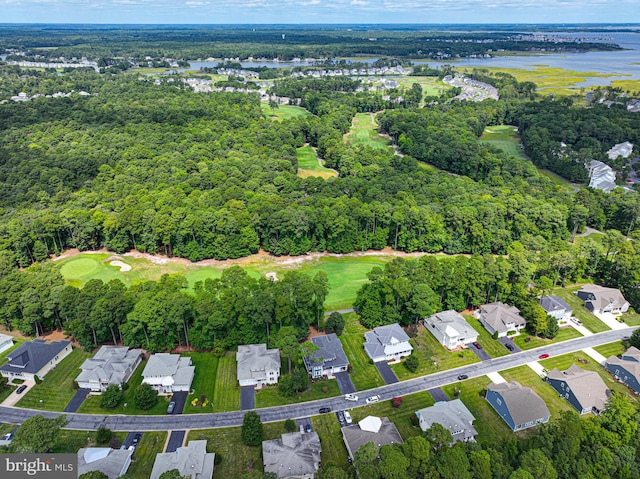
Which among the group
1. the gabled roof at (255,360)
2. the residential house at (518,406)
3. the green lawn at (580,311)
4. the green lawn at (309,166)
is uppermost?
the green lawn at (309,166)

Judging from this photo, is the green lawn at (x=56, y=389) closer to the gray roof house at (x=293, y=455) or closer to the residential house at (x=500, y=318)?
the gray roof house at (x=293, y=455)

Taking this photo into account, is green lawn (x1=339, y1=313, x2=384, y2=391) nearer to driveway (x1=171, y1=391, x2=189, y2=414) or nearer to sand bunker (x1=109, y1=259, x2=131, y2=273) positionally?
driveway (x1=171, y1=391, x2=189, y2=414)

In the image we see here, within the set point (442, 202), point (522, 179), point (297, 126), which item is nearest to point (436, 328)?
point (442, 202)

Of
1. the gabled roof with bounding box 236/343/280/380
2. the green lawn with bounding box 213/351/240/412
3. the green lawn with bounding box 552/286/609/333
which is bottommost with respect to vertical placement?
the green lawn with bounding box 213/351/240/412

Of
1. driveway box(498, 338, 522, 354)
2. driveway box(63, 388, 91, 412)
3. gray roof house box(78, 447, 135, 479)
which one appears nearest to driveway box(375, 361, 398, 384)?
driveway box(498, 338, 522, 354)

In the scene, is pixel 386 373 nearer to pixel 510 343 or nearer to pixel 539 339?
pixel 510 343

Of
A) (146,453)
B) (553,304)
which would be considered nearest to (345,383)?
(146,453)

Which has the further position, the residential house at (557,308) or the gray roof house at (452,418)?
the residential house at (557,308)

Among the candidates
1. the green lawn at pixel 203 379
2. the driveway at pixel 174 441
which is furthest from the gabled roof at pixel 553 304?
the driveway at pixel 174 441
